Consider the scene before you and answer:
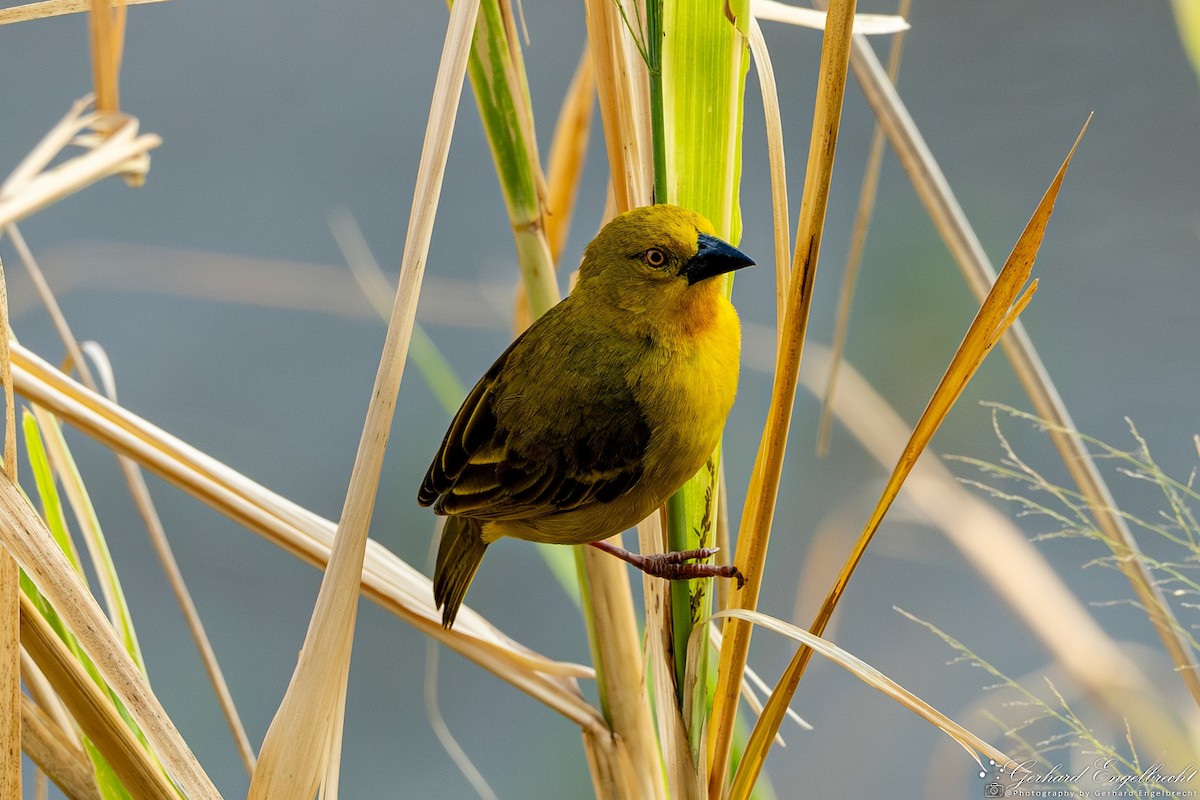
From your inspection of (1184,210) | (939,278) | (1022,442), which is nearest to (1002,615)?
(1022,442)

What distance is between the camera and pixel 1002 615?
7.02 feet

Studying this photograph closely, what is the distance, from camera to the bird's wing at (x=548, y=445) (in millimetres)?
764

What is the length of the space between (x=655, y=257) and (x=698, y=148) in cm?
10

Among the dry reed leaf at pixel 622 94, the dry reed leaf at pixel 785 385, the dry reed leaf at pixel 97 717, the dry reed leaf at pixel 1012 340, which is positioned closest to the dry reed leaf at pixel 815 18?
the dry reed leaf at pixel 1012 340

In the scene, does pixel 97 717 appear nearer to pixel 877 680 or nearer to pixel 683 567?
pixel 683 567

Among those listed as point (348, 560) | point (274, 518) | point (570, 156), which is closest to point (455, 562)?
point (274, 518)

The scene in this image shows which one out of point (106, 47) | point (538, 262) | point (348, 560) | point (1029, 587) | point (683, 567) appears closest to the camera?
point (348, 560)

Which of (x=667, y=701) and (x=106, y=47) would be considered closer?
(x=667, y=701)

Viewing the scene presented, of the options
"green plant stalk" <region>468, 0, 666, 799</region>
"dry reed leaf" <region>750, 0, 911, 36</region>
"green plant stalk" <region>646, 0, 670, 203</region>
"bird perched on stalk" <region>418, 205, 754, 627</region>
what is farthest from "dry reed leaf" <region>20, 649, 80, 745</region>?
"dry reed leaf" <region>750, 0, 911, 36</region>

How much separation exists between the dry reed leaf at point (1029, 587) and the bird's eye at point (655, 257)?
0.75 meters

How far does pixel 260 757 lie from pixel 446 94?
1.42 ft

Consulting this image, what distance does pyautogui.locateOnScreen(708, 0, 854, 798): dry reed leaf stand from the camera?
579 millimetres

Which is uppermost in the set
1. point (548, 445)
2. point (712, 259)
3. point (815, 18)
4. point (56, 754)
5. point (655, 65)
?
point (815, 18)

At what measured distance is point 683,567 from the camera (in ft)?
2.35
